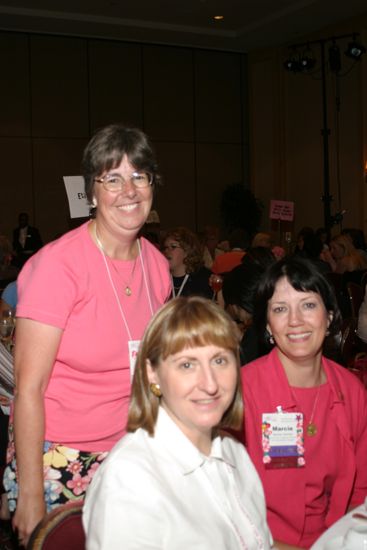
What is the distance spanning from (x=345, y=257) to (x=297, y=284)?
16.1 feet

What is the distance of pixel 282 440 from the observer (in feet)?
6.90

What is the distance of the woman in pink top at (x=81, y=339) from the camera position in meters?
1.76

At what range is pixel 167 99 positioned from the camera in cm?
1405

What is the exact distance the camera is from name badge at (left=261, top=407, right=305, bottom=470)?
2.09 meters

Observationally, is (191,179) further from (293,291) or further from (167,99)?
(293,291)

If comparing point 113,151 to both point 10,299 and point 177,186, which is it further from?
point 177,186

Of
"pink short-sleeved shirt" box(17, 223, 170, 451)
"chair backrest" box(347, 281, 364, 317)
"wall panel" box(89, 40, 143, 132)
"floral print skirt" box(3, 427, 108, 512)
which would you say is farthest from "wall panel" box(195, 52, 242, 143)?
"floral print skirt" box(3, 427, 108, 512)

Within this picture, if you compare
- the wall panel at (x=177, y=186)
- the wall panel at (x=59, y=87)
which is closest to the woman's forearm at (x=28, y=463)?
the wall panel at (x=59, y=87)

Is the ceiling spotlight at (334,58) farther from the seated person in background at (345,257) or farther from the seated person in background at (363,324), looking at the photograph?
the seated person in background at (363,324)

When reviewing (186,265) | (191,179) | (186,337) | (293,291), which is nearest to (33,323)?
(186,337)

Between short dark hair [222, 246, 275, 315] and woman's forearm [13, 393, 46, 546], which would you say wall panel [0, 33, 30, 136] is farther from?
woman's forearm [13, 393, 46, 546]

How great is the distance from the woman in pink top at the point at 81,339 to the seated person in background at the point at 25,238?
1048cm

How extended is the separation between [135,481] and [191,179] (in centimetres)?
1313

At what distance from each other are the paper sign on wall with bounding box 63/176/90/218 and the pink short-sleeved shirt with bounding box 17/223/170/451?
302mm
